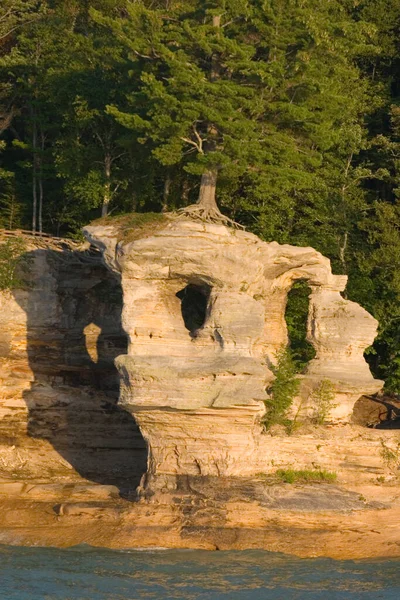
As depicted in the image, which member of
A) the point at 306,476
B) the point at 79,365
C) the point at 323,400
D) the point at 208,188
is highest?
the point at 208,188

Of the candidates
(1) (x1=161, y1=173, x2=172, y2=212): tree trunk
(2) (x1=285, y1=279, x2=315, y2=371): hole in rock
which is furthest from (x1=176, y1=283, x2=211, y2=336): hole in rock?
(1) (x1=161, y1=173, x2=172, y2=212): tree trunk

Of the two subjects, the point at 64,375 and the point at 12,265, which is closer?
the point at 12,265

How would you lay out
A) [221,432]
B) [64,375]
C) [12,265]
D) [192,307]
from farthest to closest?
[192,307] < [64,375] < [12,265] < [221,432]

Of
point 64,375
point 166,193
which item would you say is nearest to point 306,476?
point 64,375

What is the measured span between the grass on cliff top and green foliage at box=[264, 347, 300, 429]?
4659mm

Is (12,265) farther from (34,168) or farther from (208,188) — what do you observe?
(34,168)

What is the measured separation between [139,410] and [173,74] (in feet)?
29.4

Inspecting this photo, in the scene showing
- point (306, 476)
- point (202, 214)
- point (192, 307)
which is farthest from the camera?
point (192, 307)

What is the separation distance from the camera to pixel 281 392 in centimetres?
3073

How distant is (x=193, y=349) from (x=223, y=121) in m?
6.13

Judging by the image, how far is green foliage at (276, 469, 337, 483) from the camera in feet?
96.8

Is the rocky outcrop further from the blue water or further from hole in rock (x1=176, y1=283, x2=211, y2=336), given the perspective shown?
the blue water

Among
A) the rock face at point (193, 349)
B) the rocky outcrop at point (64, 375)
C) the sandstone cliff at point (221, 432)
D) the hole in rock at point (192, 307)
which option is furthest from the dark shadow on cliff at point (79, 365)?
the rock face at point (193, 349)

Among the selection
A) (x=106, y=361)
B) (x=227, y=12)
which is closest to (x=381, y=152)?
(x=227, y=12)
